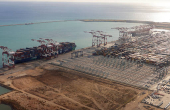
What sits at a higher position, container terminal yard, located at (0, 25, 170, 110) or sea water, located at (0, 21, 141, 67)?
sea water, located at (0, 21, 141, 67)

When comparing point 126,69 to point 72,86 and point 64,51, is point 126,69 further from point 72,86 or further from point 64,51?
point 64,51

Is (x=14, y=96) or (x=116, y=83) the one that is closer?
(x=14, y=96)

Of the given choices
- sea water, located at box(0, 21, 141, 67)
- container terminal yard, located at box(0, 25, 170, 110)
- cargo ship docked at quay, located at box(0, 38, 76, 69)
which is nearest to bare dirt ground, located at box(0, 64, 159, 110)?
container terminal yard, located at box(0, 25, 170, 110)

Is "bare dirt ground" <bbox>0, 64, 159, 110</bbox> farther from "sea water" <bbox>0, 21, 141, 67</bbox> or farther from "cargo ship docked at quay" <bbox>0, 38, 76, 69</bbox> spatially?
"sea water" <bbox>0, 21, 141, 67</bbox>

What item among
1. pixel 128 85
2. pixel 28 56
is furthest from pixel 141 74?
pixel 28 56

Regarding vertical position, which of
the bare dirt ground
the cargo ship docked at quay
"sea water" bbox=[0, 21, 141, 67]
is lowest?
the bare dirt ground

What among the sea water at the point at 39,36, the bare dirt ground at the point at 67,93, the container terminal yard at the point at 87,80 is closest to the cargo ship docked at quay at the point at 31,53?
the container terminal yard at the point at 87,80

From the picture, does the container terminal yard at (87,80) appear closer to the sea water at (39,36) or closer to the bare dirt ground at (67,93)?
the bare dirt ground at (67,93)

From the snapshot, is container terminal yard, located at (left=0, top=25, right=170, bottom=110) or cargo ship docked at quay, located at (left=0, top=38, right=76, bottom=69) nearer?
container terminal yard, located at (left=0, top=25, right=170, bottom=110)
